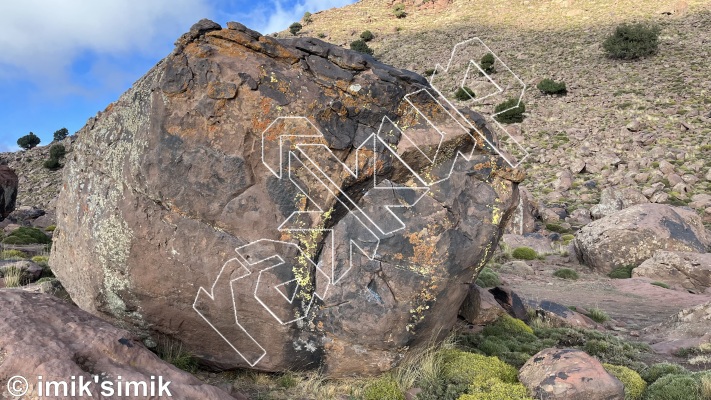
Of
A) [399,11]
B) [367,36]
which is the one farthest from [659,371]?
[399,11]

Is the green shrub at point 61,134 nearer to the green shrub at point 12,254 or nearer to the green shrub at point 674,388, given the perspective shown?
the green shrub at point 12,254

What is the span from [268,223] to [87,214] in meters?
2.87

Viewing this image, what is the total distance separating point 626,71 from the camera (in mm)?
43094

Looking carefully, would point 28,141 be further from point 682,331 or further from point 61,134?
point 682,331

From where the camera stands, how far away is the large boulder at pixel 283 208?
6.60 meters

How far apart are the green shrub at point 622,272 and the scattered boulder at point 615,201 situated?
6567 mm

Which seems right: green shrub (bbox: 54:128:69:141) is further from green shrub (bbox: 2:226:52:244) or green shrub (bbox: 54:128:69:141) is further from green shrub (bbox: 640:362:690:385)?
green shrub (bbox: 640:362:690:385)

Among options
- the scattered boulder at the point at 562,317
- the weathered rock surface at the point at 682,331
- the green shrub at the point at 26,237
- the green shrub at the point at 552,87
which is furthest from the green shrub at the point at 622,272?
the green shrub at the point at 552,87

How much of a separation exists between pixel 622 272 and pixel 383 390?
14.9m

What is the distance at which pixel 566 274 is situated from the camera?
59.4 feet

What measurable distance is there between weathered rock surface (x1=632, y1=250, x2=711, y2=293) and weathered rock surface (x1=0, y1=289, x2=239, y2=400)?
16.8 meters

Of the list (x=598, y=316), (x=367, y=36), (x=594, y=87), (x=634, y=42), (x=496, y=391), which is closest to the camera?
(x=496, y=391)

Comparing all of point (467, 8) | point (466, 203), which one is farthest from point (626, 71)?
point (466, 203)
